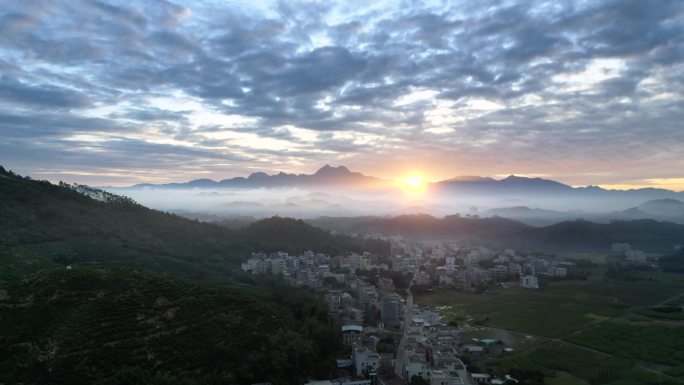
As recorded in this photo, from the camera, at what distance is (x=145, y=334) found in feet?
64.8

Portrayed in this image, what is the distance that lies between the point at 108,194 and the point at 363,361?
2128 inches

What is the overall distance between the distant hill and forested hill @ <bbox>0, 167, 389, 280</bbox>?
1428 inches

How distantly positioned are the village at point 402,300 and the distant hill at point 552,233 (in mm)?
22445

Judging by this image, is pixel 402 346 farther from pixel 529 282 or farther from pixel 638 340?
pixel 529 282

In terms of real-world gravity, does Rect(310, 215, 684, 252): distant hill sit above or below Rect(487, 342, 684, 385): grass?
above

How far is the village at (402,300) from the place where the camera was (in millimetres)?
22891

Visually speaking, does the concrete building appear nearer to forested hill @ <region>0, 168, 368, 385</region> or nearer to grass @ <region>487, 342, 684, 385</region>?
forested hill @ <region>0, 168, 368, 385</region>

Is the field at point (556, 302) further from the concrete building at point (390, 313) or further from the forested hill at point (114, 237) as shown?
the forested hill at point (114, 237)

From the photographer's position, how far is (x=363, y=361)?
23.1 meters

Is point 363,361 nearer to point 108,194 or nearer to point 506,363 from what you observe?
point 506,363

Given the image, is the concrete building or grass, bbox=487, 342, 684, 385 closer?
grass, bbox=487, 342, 684, 385

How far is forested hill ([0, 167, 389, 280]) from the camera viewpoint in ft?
115

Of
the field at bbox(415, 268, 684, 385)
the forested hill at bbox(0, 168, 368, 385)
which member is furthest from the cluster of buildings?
the forested hill at bbox(0, 168, 368, 385)

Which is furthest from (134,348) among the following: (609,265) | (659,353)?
(609,265)
